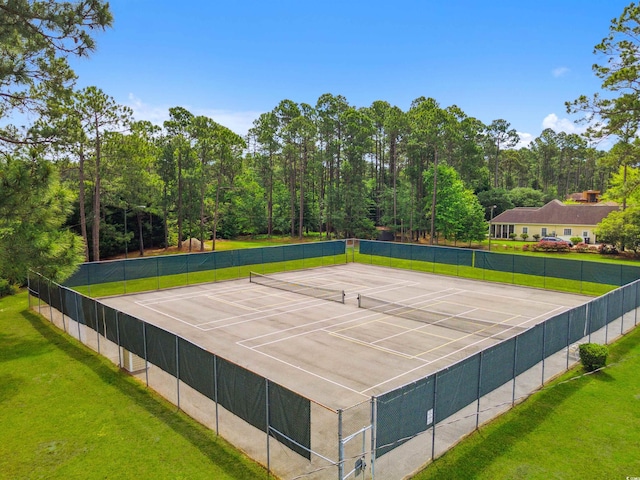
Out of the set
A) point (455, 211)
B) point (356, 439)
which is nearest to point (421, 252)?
point (455, 211)

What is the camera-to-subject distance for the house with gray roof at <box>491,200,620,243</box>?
62156mm

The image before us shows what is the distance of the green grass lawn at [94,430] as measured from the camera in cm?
1019

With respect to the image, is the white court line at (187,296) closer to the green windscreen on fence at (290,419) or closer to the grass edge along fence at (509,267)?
the grass edge along fence at (509,267)

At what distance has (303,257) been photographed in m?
42.4

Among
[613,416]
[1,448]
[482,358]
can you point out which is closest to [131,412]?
[1,448]

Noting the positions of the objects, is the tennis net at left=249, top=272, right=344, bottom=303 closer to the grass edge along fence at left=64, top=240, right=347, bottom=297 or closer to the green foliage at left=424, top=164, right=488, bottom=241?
the grass edge along fence at left=64, top=240, right=347, bottom=297

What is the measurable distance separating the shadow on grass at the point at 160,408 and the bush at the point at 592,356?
40.1ft

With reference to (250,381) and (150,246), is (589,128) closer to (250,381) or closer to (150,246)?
(250,381)

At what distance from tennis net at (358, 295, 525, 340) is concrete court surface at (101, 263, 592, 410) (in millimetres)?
167

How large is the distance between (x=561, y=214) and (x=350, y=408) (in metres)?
67.4

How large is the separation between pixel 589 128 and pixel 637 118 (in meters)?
2.28

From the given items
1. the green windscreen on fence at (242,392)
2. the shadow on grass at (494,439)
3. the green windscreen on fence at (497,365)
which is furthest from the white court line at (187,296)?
the shadow on grass at (494,439)

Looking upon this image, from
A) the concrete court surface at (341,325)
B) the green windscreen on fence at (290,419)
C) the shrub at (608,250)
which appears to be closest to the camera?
the green windscreen on fence at (290,419)

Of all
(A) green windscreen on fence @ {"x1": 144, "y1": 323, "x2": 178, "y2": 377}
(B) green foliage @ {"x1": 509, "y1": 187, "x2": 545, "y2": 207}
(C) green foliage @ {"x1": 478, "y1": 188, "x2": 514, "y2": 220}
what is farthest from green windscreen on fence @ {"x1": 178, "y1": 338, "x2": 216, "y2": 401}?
(B) green foliage @ {"x1": 509, "y1": 187, "x2": 545, "y2": 207}
